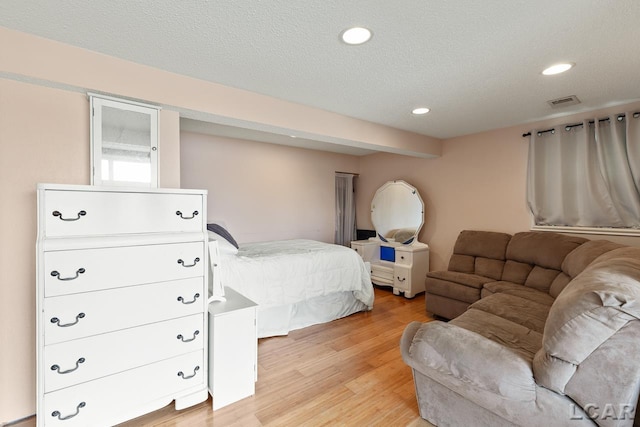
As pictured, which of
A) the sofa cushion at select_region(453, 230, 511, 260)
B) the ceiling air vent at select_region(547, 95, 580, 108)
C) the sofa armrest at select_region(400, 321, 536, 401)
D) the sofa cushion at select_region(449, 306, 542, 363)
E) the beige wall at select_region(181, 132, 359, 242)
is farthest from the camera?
the beige wall at select_region(181, 132, 359, 242)

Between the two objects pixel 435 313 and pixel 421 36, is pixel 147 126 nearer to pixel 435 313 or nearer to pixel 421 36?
pixel 421 36

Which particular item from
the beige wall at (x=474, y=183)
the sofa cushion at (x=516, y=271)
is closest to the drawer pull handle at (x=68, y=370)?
the sofa cushion at (x=516, y=271)

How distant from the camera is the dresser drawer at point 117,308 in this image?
140cm

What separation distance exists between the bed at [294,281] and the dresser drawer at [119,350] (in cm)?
77

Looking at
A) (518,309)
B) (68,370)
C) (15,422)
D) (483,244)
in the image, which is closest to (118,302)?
(68,370)

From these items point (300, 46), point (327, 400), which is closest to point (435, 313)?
point (327, 400)

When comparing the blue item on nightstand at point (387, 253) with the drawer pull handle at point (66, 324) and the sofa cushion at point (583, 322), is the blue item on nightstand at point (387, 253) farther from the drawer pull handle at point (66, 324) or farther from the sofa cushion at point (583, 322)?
the drawer pull handle at point (66, 324)

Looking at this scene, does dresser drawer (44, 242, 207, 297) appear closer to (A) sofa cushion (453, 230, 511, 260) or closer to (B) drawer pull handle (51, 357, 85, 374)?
(B) drawer pull handle (51, 357, 85, 374)

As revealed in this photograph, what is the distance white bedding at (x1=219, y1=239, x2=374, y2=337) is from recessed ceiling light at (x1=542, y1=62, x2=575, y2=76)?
2.41 meters

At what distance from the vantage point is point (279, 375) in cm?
215

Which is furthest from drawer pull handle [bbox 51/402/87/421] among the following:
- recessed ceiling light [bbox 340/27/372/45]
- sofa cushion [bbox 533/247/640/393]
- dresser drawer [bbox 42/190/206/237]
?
recessed ceiling light [bbox 340/27/372/45]

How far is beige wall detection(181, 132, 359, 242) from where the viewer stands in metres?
3.78

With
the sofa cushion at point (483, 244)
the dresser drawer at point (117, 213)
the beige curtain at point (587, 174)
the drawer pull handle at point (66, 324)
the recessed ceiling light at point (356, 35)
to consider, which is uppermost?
the recessed ceiling light at point (356, 35)

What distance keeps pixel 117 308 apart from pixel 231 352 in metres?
0.73
